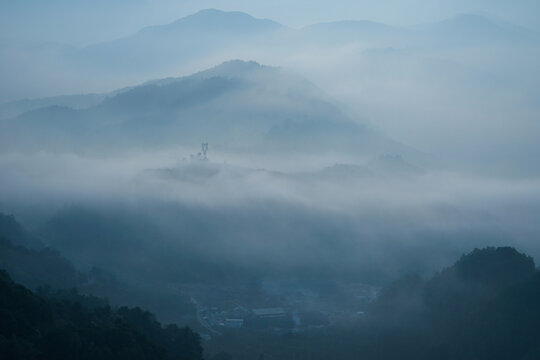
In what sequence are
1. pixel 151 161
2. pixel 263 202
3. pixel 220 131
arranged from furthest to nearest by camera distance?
pixel 220 131 → pixel 151 161 → pixel 263 202

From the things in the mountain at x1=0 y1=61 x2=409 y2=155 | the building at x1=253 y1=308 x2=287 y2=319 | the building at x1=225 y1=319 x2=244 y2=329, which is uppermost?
the mountain at x1=0 y1=61 x2=409 y2=155

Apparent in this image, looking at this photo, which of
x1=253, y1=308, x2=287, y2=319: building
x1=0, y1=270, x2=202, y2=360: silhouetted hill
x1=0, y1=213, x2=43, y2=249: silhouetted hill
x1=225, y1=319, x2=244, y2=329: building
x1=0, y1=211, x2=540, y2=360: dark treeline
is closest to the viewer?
x1=0, y1=270, x2=202, y2=360: silhouetted hill

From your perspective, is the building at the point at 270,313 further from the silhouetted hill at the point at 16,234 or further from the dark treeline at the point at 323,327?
the silhouetted hill at the point at 16,234

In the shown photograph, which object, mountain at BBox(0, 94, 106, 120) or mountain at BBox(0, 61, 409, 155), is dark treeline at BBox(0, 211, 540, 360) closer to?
mountain at BBox(0, 61, 409, 155)

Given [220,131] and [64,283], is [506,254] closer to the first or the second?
[64,283]

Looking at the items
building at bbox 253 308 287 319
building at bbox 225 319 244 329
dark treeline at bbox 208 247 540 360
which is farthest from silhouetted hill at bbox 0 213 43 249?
dark treeline at bbox 208 247 540 360

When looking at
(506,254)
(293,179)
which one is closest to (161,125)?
(293,179)

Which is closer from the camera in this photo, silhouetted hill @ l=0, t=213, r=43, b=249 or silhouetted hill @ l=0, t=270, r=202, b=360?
silhouetted hill @ l=0, t=270, r=202, b=360

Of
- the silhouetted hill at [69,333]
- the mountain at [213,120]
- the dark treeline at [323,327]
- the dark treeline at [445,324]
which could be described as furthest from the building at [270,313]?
the mountain at [213,120]

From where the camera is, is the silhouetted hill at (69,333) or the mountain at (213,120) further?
the mountain at (213,120)
